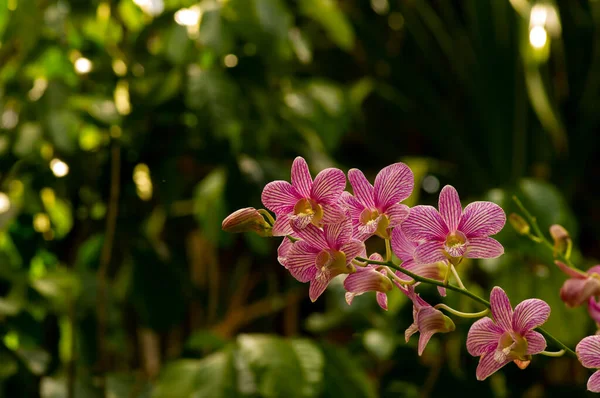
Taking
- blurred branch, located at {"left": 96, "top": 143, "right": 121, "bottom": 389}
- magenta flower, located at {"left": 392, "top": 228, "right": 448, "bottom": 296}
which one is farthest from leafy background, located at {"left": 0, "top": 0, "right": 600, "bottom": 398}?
magenta flower, located at {"left": 392, "top": 228, "right": 448, "bottom": 296}

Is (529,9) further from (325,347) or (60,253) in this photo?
(60,253)

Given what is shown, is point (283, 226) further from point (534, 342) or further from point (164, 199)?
point (164, 199)

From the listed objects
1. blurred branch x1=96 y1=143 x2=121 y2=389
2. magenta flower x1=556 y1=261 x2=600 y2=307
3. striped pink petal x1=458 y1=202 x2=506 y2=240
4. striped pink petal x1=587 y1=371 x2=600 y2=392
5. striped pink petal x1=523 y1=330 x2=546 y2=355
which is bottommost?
blurred branch x1=96 y1=143 x2=121 y2=389

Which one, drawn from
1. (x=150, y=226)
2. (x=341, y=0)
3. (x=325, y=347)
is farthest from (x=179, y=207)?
(x=341, y=0)

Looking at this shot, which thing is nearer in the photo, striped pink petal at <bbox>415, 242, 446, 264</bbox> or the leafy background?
striped pink petal at <bbox>415, 242, 446, 264</bbox>

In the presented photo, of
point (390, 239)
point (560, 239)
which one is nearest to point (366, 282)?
point (390, 239)

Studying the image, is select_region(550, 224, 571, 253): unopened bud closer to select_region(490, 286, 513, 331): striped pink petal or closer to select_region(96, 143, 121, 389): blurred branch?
select_region(490, 286, 513, 331): striped pink petal
